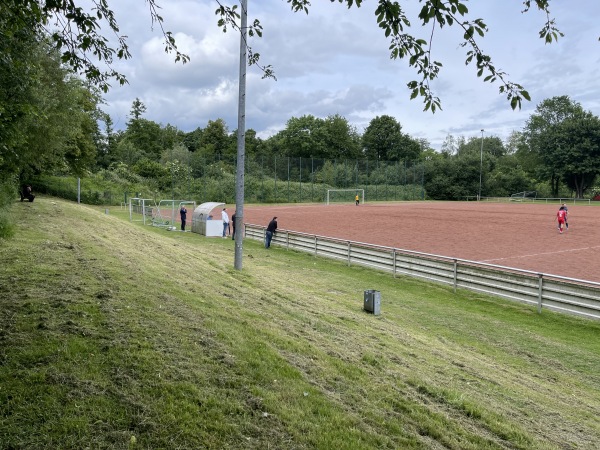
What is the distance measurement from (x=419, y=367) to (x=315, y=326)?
1898mm

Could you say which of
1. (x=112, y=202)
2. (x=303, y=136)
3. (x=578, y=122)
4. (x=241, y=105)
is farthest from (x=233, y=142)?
(x=241, y=105)

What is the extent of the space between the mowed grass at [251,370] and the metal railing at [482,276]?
72cm

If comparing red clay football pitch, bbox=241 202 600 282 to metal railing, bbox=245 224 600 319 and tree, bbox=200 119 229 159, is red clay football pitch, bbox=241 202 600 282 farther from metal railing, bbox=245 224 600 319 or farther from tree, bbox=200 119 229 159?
tree, bbox=200 119 229 159

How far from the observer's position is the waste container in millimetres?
10305

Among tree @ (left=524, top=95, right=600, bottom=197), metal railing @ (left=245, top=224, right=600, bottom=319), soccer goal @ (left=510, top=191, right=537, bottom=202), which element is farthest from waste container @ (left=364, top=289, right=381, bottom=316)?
soccer goal @ (left=510, top=191, right=537, bottom=202)

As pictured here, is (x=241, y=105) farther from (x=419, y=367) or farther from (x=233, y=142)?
(x=233, y=142)

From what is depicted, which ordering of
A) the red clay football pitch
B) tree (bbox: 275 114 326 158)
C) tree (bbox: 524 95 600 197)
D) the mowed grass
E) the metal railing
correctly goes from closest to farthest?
the mowed grass → the metal railing → the red clay football pitch → tree (bbox: 524 95 600 197) → tree (bbox: 275 114 326 158)

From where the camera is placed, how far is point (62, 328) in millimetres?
5402

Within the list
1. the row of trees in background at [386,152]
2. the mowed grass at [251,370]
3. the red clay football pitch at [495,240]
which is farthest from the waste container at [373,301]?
the row of trees in background at [386,152]

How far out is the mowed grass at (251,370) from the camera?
150 inches

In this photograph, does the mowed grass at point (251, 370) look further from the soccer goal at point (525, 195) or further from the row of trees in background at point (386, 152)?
the soccer goal at point (525, 195)

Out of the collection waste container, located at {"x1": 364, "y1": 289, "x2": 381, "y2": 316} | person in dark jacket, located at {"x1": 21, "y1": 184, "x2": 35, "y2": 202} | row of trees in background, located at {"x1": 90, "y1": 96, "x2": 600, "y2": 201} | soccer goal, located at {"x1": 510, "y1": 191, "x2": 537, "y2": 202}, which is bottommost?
waste container, located at {"x1": 364, "y1": 289, "x2": 381, "y2": 316}

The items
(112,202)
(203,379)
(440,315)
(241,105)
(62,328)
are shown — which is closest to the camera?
(203,379)

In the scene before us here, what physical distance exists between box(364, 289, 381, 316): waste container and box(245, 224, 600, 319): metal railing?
4266mm
